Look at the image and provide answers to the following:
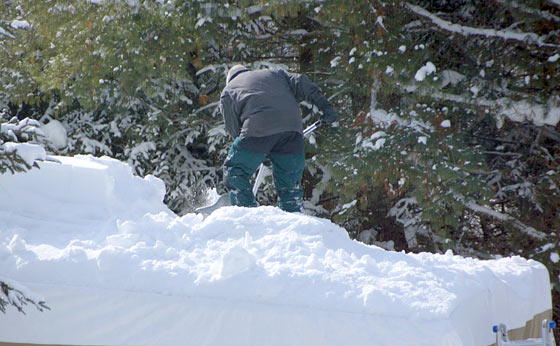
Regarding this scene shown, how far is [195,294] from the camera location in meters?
2.83

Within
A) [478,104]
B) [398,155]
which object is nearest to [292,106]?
[398,155]

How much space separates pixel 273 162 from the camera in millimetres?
5605

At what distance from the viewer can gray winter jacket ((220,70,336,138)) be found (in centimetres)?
525

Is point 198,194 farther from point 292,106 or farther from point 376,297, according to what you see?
point 376,297

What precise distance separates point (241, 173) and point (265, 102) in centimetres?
63

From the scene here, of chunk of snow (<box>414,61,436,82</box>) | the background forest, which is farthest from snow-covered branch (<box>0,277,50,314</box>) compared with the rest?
chunk of snow (<box>414,61,436,82</box>)

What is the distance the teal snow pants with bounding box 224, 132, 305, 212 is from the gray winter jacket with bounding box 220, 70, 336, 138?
0.30ft

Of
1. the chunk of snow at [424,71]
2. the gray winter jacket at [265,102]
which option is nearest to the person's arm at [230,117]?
the gray winter jacket at [265,102]

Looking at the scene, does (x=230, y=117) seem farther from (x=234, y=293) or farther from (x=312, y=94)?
(x=234, y=293)

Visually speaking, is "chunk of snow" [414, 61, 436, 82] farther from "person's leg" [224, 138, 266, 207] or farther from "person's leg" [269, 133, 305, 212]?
"person's leg" [224, 138, 266, 207]

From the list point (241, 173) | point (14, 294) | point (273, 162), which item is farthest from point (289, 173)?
point (14, 294)

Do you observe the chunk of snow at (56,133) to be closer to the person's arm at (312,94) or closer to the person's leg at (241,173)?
the person's leg at (241,173)

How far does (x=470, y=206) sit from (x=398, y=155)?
3.94 ft

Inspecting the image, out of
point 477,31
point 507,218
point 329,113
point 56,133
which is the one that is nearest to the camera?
point 329,113
